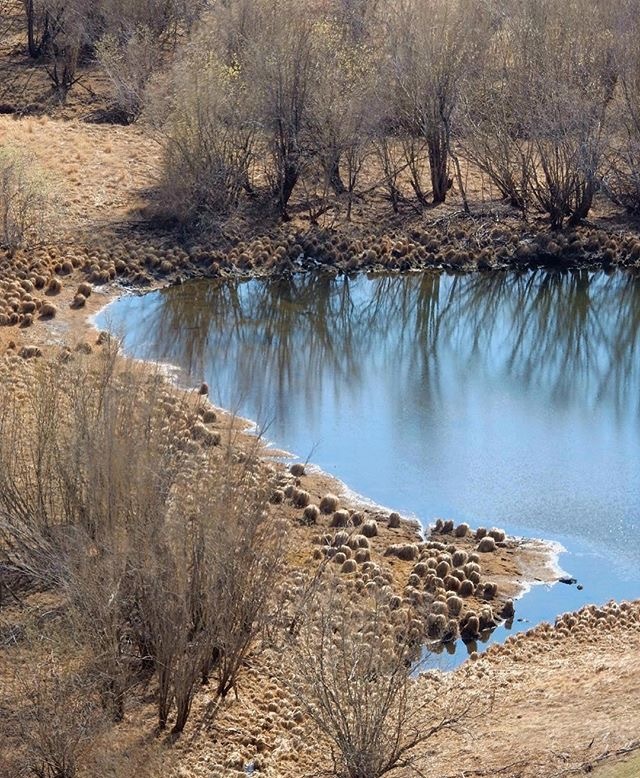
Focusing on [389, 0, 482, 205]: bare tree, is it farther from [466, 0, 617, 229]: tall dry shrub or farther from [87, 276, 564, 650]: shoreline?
[87, 276, 564, 650]: shoreline

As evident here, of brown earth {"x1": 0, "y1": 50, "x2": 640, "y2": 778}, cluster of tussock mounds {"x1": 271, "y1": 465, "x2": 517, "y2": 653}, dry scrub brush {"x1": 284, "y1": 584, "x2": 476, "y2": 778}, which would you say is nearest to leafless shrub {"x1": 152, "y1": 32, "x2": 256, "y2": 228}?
brown earth {"x1": 0, "y1": 50, "x2": 640, "y2": 778}

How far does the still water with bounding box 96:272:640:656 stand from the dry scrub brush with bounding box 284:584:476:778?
327 cm

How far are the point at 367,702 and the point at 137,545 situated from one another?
8.71 ft

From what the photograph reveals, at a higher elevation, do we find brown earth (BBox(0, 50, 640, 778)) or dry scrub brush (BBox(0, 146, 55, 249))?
dry scrub brush (BBox(0, 146, 55, 249))

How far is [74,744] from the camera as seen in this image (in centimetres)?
1158

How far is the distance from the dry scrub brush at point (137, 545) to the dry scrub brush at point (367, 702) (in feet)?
3.06

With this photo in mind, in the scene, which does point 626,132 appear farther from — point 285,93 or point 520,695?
point 520,695

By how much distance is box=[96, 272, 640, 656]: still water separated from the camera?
19766 millimetres

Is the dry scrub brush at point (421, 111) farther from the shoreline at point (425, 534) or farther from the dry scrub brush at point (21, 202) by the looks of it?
the shoreline at point (425, 534)

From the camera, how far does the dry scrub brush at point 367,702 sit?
1137 cm

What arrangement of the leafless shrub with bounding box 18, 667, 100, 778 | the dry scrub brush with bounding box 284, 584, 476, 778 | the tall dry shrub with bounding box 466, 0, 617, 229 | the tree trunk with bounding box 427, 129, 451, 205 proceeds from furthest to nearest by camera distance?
the tree trunk with bounding box 427, 129, 451, 205
the tall dry shrub with bounding box 466, 0, 617, 229
the leafless shrub with bounding box 18, 667, 100, 778
the dry scrub brush with bounding box 284, 584, 476, 778

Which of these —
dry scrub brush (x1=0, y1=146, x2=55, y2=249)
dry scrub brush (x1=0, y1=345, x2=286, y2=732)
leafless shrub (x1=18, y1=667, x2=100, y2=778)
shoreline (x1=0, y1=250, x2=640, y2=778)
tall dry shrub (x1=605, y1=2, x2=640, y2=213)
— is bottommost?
shoreline (x1=0, y1=250, x2=640, y2=778)

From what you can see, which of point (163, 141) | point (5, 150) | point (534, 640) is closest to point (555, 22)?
point (163, 141)

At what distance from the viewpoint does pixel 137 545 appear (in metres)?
12.3
